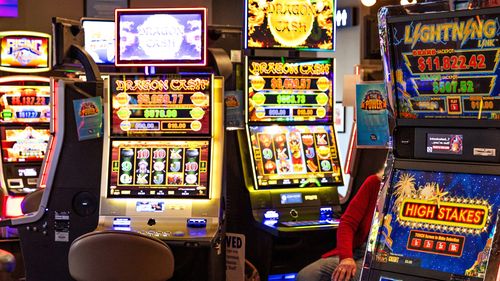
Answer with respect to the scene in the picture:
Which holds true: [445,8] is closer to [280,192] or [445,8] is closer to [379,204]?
[379,204]

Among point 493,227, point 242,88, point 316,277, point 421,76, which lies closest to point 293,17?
point 242,88

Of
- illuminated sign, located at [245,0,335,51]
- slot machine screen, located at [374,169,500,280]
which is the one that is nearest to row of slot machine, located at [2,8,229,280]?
illuminated sign, located at [245,0,335,51]

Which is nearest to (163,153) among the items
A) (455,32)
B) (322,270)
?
(322,270)

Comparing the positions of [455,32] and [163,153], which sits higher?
[455,32]

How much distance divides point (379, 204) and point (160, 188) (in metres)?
2.27

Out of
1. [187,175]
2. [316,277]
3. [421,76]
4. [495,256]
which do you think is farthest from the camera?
[187,175]

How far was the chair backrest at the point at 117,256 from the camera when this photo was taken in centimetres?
389

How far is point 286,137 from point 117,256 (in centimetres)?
208

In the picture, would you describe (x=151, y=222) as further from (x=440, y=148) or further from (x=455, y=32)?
(x=455, y=32)

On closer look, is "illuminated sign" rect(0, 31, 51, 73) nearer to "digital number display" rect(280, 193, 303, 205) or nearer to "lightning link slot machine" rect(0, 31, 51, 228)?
"lightning link slot machine" rect(0, 31, 51, 228)

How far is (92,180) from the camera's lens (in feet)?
16.7

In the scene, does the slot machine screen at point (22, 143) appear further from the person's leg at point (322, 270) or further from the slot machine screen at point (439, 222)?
the slot machine screen at point (439, 222)

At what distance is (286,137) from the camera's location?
18.5ft

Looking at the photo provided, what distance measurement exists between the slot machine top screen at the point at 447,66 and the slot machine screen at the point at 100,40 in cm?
508
